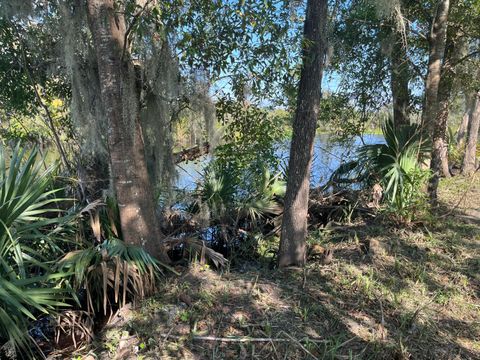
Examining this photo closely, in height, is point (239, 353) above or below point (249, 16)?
below

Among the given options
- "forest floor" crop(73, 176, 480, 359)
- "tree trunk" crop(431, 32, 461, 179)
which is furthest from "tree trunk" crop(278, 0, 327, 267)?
"tree trunk" crop(431, 32, 461, 179)

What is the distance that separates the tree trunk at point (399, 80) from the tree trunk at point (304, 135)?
8.68 ft

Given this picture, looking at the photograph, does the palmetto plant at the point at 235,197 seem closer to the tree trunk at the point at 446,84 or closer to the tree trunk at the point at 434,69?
the tree trunk at the point at 434,69

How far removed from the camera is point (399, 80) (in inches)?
261

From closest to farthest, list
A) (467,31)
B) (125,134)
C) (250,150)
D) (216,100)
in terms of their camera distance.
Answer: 1. (125,134)
2. (216,100)
3. (250,150)
4. (467,31)

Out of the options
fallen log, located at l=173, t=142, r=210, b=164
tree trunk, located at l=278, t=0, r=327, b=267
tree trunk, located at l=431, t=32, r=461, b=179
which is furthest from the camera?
tree trunk, located at l=431, t=32, r=461, b=179

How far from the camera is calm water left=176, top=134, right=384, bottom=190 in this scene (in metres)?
6.22

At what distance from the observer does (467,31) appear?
6.68 meters

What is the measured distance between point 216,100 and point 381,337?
3534mm

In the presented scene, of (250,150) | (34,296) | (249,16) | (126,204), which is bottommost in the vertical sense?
(34,296)

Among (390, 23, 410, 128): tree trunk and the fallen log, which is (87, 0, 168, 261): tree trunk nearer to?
the fallen log

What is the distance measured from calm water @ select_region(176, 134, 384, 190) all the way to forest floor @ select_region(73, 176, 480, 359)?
2180 mm

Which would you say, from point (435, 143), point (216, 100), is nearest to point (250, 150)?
point (216, 100)

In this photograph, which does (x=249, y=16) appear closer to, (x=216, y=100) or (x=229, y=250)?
(x=216, y=100)
